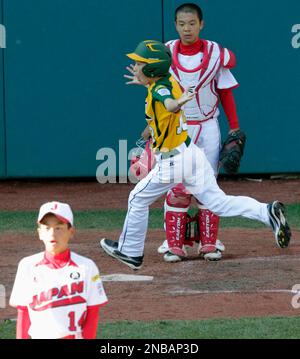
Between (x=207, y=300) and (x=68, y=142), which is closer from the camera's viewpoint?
(x=207, y=300)

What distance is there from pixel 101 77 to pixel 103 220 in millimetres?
2426

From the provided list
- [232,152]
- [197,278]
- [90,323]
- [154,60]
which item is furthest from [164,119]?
[90,323]

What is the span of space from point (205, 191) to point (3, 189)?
17.0 ft

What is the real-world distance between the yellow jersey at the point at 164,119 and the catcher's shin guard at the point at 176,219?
2.65ft

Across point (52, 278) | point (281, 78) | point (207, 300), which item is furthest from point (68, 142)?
point (52, 278)

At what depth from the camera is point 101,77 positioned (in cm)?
1338

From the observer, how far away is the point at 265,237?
1061cm

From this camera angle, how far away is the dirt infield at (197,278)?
784 cm

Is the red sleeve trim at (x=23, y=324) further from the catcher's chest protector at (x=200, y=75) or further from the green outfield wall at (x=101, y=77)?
the green outfield wall at (x=101, y=77)

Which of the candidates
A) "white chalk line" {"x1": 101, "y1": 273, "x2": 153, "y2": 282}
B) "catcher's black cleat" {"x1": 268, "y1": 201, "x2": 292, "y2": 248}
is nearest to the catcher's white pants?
"catcher's black cleat" {"x1": 268, "y1": 201, "x2": 292, "y2": 248}

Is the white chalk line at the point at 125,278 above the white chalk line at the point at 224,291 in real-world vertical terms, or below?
below

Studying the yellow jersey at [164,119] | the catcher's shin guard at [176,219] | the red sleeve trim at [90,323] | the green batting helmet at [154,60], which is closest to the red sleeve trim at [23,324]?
the red sleeve trim at [90,323]

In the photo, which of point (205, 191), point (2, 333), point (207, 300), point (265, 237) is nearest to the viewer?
point (2, 333)

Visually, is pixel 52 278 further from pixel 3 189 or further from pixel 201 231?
pixel 3 189
